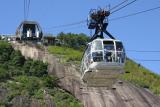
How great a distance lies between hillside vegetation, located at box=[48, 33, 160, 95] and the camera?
93.5m

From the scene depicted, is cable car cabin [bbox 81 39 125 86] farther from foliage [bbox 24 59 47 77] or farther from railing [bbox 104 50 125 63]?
foliage [bbox 24 59 47 77]

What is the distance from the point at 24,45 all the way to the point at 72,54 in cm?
834

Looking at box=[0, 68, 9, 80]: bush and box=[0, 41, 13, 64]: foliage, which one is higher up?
box=[0, 41, 13, 64]: foliage

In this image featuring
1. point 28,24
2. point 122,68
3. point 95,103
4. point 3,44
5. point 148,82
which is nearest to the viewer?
point 122,68

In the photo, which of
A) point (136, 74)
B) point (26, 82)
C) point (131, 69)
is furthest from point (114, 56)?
point (131, 69)

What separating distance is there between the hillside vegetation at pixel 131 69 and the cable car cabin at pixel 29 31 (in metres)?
3.02

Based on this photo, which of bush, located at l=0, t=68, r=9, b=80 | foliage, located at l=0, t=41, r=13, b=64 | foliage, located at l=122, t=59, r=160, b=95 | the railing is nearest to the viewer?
the railing

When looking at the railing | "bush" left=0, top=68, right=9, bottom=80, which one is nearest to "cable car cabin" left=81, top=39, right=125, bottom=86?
the railing

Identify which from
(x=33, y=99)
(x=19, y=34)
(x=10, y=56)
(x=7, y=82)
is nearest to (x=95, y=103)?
(x=33, y=99)

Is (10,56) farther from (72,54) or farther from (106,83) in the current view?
(106,83)

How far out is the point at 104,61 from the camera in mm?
45125

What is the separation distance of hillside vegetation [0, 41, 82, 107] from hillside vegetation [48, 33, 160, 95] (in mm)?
7734

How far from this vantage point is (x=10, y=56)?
10112 cm

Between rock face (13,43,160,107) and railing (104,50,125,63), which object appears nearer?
railing (104,50,125,63)
